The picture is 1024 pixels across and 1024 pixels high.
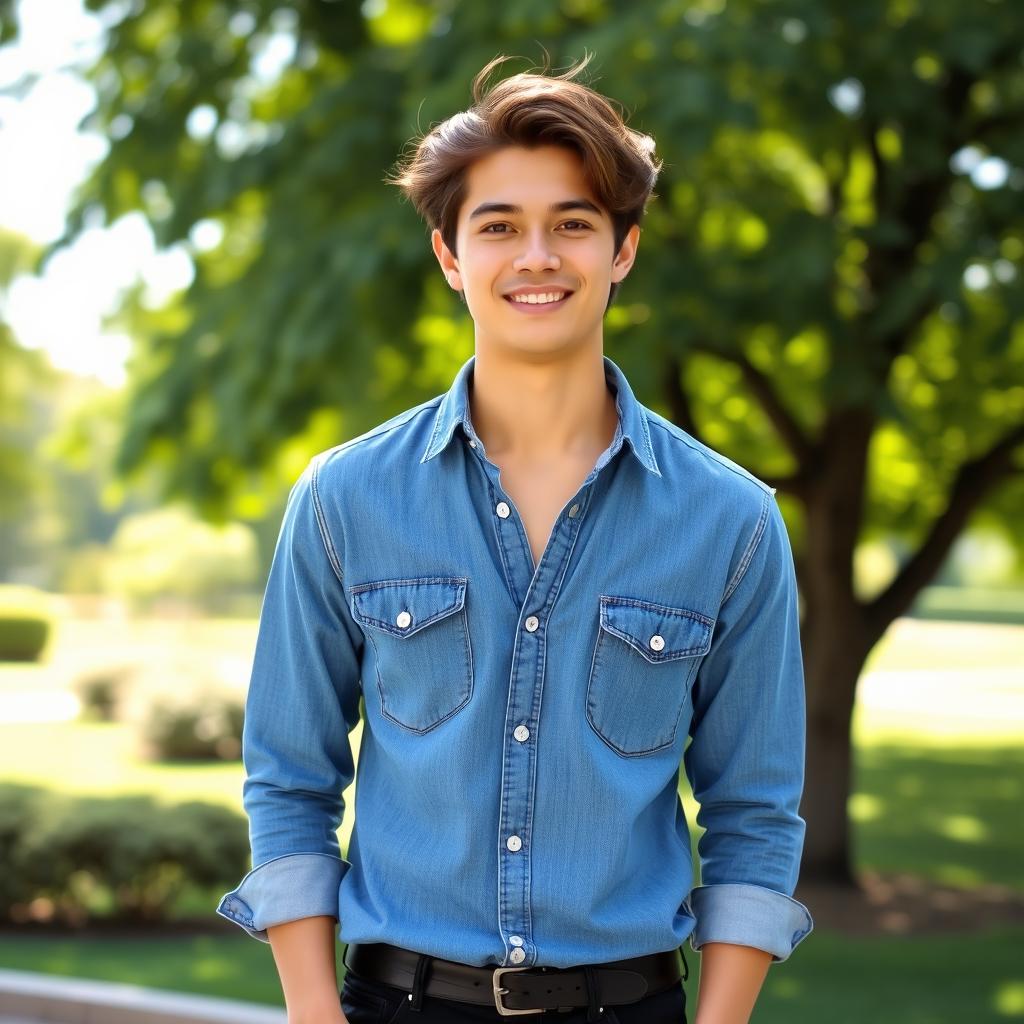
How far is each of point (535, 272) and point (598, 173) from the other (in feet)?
0.58

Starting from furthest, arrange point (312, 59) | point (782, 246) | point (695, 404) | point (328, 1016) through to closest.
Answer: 1. point (695, 404)
2. point (312, 59)
3. point (782, 246)
4. point (328, 1016)

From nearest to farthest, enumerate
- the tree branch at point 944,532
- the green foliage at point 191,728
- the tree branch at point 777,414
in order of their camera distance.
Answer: the tree branch at point 777,414, the tree branch at point 944,532, the green foliage at point 191,728

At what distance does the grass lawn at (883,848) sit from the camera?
7281 mm

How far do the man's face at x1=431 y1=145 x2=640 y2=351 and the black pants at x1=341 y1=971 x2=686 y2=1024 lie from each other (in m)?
0.95

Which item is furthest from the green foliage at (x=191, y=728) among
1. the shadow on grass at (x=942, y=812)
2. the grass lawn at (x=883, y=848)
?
the shadow on grass at (x=942, y=812)

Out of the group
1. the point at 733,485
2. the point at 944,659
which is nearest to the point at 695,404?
the point at 733,485

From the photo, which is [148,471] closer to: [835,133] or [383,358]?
[383,358]

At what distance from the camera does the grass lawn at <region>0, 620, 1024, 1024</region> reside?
23.9 feet

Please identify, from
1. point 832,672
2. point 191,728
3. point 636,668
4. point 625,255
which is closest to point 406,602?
point 636,668

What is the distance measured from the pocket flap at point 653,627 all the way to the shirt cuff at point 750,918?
38 centimetres

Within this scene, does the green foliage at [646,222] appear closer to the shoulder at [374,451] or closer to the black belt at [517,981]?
the shoulder at [374,451]

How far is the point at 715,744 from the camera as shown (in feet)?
7.47

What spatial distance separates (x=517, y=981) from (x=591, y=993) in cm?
11

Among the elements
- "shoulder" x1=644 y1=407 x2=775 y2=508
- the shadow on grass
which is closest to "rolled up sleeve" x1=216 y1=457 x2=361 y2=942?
"shoulder" x1=644 y1=407 x2=775 y2=508
